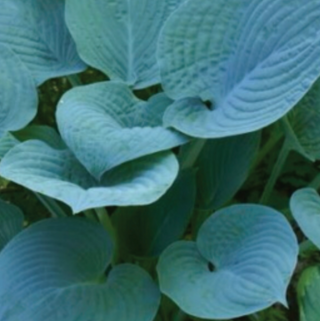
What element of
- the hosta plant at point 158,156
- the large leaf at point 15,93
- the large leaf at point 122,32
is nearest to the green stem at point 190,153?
the hosta plant at point 158,156

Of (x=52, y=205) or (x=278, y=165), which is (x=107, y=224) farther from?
(x=278, y=165)

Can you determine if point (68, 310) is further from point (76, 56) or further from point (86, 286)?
point (76, 56)

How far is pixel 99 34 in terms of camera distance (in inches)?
39.3

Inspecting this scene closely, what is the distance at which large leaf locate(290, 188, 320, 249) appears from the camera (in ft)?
2.64

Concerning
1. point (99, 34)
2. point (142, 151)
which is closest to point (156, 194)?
point (142, 151)

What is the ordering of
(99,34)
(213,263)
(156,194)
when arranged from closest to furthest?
1. (156,194)
2. (213,263)
3. (99,34)

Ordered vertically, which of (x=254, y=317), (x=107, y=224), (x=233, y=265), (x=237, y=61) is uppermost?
(x=237, y=61)

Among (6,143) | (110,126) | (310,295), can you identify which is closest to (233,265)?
(310,295)

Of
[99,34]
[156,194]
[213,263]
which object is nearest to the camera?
[156,194]

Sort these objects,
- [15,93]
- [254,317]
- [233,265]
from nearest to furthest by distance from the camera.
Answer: [233,265] < [15,93] < [254,317]

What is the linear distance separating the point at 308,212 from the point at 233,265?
124mm

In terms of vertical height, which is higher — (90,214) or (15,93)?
(15,93)

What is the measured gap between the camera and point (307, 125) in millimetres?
951

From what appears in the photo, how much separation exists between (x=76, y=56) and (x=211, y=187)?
0.29 metres
